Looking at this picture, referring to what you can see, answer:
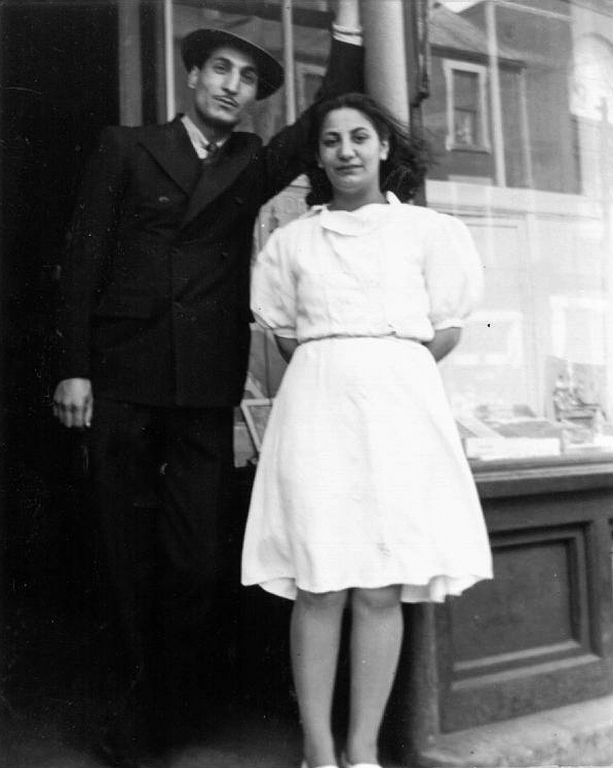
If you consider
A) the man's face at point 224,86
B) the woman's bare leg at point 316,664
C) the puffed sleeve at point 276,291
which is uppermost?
the man's face at point 224,86

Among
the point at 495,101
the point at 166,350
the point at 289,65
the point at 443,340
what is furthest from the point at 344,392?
the point at 289,65

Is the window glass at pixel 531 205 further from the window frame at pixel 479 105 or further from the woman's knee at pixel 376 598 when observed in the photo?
the woman's knee at pixel 376 598

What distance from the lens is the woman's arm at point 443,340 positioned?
7.89ft

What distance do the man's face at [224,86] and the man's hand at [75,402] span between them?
2.84 ft

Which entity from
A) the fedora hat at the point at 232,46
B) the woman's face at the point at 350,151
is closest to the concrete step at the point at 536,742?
the woman's face at the point at 350,151

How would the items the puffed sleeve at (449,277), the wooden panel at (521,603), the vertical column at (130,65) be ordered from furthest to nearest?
the vertical column at (130,65)
the wooden panel at (521,603)
the puffed sleeve at (449,277)

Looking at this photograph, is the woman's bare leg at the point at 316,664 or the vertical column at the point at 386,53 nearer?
the woman's bare leg at the point at 316,664

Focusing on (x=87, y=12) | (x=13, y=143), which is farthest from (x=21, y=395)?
(x=87, y=12)

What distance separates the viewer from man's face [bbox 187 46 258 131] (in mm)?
2611

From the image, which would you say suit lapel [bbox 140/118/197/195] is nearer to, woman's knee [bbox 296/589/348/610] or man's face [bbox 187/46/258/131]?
man's face [bbox 187/46/258/131]

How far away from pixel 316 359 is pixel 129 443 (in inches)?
25.3

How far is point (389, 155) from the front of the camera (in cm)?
257

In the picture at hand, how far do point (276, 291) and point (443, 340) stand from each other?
48 centimetres

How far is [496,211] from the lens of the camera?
2986 millimetres
